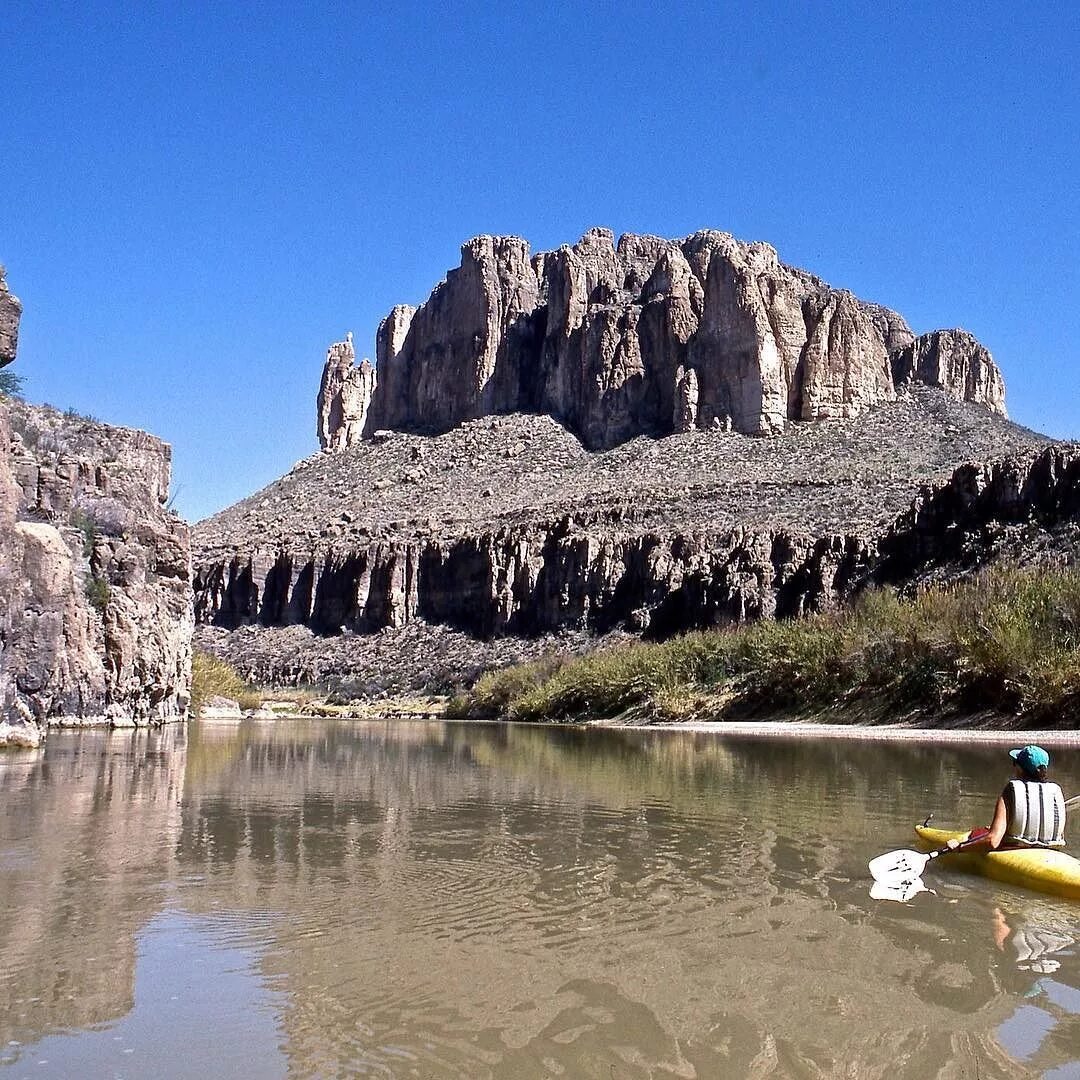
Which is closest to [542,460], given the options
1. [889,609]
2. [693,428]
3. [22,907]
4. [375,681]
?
[693,428]

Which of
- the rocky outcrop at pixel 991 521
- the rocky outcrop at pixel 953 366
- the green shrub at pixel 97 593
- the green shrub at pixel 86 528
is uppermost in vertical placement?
the rocky outcrop at pixel 953 366

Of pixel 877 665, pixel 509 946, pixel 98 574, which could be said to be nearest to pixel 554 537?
pixel 877 665

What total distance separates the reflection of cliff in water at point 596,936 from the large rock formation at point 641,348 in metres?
89.6

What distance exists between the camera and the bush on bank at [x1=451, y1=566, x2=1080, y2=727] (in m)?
25.3

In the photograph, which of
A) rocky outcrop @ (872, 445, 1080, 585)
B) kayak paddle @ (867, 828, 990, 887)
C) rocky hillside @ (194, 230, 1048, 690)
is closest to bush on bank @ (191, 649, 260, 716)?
rocky hillside @ (194, 230, 1048, 690)

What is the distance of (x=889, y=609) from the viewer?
33438mm

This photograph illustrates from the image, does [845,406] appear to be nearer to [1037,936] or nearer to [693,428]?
[693,428]

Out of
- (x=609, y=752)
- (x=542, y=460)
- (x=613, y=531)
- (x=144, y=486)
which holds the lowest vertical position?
(x=609, y=752)

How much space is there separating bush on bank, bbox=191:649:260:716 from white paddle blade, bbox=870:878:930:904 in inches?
1488

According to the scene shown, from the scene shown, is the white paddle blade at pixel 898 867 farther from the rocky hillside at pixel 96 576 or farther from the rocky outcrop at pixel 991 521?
the rocky outcrop at pixel 991 521

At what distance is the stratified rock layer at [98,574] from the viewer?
→ 20.3 m

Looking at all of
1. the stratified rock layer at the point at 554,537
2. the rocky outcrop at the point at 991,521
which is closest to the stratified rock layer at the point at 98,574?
the rocky outcrop at the point at 991,521

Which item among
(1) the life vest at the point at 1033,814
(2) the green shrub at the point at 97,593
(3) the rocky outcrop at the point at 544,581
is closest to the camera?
(1) the life vest at the point at 1033,814

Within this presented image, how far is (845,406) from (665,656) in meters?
62.1
